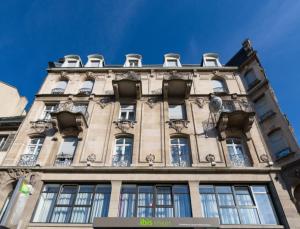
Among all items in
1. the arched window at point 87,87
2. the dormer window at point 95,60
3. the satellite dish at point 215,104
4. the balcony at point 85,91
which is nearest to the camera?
the satellite dish at point 215,104

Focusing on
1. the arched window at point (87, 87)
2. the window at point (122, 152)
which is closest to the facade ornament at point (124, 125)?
the window at point (122, 152)

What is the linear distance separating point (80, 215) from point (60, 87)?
1169 centimetres

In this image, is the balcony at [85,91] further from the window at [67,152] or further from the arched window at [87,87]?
the window at [67,152]

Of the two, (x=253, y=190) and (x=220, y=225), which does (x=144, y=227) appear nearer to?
(x=220, y=225)

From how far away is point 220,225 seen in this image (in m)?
10.6

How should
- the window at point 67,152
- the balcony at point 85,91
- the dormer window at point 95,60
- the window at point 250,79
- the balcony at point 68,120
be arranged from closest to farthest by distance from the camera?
the window at point 67,152
the balcony at point 68,120
the window at point 250,79
the balcony at point 85,91
the dormer window at point 95,60

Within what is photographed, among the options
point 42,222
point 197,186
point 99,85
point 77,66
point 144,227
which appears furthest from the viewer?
point 77,66

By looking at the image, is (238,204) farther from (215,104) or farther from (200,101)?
(200,101)

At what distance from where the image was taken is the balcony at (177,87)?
1669 cm

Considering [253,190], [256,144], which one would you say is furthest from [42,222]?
[256,144]

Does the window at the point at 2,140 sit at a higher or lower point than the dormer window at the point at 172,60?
→ lower

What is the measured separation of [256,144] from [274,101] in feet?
12.4

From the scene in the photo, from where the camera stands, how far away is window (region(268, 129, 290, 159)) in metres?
13.5

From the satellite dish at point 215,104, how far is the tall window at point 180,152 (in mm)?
3305
